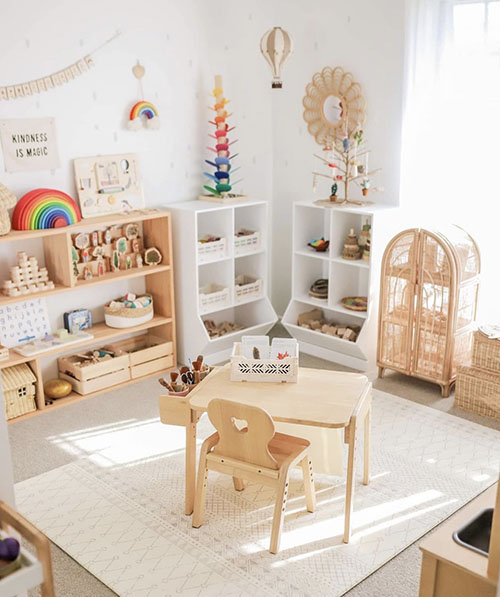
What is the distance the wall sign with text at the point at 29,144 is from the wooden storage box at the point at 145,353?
1408 millimetres

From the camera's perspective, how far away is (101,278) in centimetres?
473

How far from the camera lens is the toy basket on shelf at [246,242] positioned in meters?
5.31

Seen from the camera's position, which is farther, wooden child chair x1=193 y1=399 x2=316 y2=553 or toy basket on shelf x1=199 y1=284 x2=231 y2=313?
toy basket on shelf x1=199 y1=284 x2=231 y2=313

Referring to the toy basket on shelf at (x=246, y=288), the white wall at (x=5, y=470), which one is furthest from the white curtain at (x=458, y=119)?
the white wall at (x=5, y=470)

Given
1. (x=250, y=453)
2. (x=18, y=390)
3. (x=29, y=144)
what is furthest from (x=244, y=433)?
(x=29, y=144)

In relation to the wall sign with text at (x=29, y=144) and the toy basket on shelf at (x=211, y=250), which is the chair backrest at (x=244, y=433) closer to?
the toy basket on shelf at (x=211, y=250)

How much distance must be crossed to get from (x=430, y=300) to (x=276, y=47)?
1918mm

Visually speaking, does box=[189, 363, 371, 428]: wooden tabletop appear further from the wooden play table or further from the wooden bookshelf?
the wooden bookshelf

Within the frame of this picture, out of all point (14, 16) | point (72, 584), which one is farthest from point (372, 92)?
point (72, 584)

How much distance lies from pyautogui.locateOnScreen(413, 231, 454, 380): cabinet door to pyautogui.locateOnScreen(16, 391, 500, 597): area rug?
52cm

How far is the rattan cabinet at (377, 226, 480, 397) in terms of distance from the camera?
4453mm

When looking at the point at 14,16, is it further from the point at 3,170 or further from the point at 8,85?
the point at 3,170

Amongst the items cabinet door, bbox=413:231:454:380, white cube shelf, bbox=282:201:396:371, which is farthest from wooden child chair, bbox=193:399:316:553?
white cube shelf, bbox=282:201:396:371

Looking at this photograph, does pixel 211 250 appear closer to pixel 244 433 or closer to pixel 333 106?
pixel 333 106
